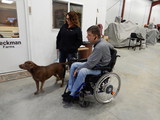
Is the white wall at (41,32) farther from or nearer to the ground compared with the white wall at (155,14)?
nearer to the ground

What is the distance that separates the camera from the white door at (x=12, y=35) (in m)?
2.48

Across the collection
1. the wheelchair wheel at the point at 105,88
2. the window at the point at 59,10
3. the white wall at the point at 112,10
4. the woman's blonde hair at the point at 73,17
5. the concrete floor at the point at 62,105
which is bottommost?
the concrete floor at the point at 62,105

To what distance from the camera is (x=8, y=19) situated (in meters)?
2.51

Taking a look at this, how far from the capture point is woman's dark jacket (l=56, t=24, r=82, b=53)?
2.07m

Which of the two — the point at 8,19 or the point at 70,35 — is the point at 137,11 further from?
the point at 8,19

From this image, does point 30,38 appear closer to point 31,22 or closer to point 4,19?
point 31,22

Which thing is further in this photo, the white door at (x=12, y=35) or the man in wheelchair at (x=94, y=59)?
the white door at (x=12, y=35)

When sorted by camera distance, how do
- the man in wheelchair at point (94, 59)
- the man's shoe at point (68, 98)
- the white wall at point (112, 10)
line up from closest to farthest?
the man in wheelchair at point (94, 59), the man's shoe at point (68, 98), the white wall at point (112, 10)

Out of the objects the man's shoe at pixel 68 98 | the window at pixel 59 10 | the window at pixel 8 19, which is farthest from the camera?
the window at pixel 59 10

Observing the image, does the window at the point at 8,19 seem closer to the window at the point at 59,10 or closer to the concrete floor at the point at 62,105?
the window at the point at 59,10

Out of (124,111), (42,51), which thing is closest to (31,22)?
(42,51)

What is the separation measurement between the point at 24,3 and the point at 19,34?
0.67 metres

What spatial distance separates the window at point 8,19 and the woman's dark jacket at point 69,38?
1167 millimetres

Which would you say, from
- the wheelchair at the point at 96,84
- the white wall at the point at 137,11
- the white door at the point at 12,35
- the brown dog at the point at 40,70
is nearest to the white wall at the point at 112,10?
the white wall at the point at 137,11
